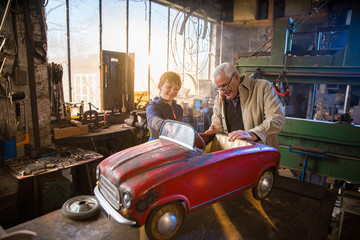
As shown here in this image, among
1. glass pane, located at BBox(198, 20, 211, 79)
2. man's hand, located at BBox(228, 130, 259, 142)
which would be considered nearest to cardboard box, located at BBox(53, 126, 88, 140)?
man's hand, located at BBox(228, 130, 259, 142)

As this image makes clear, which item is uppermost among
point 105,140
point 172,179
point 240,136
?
point 240,136

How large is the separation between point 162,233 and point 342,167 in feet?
9.39

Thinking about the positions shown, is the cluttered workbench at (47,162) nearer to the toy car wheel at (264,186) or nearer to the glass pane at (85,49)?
the glass pane at (85,49)

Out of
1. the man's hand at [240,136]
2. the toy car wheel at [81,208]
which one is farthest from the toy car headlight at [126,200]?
the man's hand at [240,136]

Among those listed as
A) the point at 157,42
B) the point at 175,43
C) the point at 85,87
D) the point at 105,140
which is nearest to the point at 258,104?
the point at 105,140

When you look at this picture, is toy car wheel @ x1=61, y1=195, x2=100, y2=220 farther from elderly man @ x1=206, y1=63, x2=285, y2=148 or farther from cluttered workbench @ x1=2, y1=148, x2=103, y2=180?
cluttered workbench @ x1=2, y1=148, x2=103, y2=180

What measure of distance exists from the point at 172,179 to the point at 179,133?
0.54m

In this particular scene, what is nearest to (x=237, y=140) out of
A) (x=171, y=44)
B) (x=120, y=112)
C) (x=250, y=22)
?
(x=120, y=112)

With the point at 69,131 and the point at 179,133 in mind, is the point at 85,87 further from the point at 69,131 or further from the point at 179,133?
the point at 179,133

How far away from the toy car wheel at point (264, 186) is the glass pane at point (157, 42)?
6178mm

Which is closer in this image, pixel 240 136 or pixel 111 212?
pixel 111 212

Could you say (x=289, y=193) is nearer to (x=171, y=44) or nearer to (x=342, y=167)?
(x=342, y=167)

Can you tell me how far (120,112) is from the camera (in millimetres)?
5645

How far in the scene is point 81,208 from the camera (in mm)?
1644
